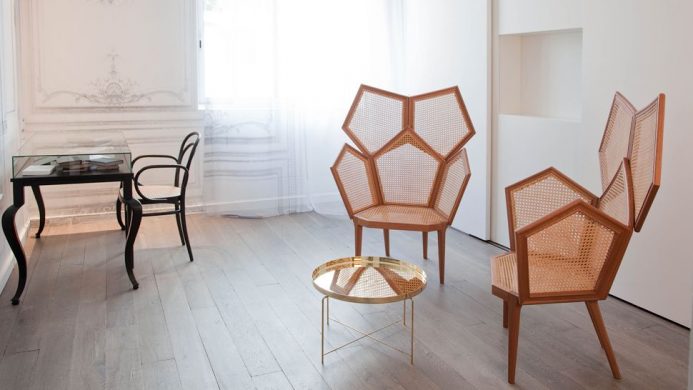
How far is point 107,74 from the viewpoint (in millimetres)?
5098

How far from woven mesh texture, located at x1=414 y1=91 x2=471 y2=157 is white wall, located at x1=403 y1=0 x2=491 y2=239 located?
21.4 inches

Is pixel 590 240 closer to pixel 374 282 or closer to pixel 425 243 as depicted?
pixel 374 282

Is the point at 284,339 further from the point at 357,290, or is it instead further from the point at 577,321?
the point at 577,321

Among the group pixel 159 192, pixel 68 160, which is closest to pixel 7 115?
pixel 68 160

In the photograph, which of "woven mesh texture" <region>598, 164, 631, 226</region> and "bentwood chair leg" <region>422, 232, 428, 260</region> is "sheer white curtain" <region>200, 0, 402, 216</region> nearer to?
"bentwood chair leg" <region>422, 232, 428, 260</region>

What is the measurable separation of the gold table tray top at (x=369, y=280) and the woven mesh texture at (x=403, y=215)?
65 cm

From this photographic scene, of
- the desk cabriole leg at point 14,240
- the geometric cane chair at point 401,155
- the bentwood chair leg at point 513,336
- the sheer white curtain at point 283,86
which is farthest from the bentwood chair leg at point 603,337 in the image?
the sheer white curtain at point 283,86

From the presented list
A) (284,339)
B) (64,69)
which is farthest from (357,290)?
(64,69)

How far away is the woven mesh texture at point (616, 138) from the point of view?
2797 mm

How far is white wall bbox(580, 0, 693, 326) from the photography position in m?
3.07

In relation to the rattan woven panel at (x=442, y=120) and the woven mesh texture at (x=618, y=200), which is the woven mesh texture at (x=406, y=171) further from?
the woven mesh texture at (x=618, y=200)

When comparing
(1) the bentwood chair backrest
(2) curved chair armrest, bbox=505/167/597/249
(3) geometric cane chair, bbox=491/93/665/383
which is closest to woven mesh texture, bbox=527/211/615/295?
(3) geometric cane chair, bbox=491/93/665/383

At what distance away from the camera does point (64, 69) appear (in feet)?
16.3

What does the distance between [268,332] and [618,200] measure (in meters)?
1.53
